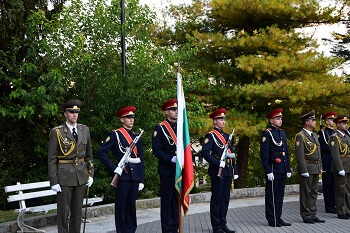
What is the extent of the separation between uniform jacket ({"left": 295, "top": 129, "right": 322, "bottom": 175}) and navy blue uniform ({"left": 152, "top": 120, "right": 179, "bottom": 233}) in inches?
122

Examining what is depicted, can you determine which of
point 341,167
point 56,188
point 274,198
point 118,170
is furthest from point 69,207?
point 341,167

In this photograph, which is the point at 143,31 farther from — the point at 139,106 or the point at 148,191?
the point at 148,191

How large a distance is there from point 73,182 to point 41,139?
689 centimetres

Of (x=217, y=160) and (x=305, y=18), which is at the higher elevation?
(x=305, y=18)

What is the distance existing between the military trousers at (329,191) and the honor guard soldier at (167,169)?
5138 mm

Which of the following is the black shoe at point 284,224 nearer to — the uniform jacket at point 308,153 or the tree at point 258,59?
the uniform jacket at point 308,153

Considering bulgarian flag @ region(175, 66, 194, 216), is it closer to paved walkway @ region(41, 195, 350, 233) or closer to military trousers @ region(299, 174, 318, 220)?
paved walkway @ region(41, 195, 350, 233)

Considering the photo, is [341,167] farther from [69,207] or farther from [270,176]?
[69,207]

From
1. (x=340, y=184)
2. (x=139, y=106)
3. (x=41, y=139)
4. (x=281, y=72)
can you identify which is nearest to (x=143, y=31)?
(x=139, y=106)

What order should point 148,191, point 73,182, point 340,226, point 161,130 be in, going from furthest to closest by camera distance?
point 148,191 → point 340,226 → point 161,130 → point 73,182

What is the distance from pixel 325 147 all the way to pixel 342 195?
64.5 inches

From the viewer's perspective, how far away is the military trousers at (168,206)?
979 centimetres

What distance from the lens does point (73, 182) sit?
892cm

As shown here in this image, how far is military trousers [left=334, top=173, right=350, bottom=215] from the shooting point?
41.8 feet
